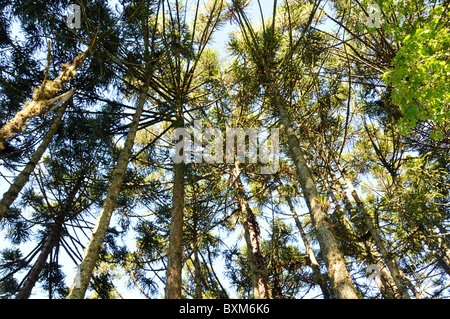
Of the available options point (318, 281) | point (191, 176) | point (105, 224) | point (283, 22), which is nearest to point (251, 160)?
point (191, 176)

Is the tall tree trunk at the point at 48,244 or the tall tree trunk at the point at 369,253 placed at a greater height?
the tall tree trunk at the point at 48,244

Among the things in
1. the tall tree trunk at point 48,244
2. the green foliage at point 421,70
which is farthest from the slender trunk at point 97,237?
the green foliage at point 421,70

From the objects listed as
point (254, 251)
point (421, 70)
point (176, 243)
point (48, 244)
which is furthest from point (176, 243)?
point (421, 70)

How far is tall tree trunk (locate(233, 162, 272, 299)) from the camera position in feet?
17.9

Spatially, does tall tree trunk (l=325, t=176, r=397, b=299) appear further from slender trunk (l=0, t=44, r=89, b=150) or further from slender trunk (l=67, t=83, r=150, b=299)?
slender trunk (l=0, t=44, r=89, b=150)

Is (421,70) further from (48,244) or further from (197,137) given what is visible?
(48,244)

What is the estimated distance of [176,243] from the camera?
199 inches

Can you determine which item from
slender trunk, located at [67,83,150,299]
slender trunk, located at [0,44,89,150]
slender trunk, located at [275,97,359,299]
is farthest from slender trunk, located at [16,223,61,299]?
slender trunk, located at [275,97,359,299]

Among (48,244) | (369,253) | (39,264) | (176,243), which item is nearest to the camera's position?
(176,243)

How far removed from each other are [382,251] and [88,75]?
7937 millimetres

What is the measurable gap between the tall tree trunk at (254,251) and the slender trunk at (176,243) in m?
1.31

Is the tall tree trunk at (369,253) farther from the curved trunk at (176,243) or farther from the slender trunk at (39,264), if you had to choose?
the slender trunk at (39,264)

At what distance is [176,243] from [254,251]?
→ 1997mm

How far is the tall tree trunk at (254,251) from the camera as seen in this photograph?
5441 mm
